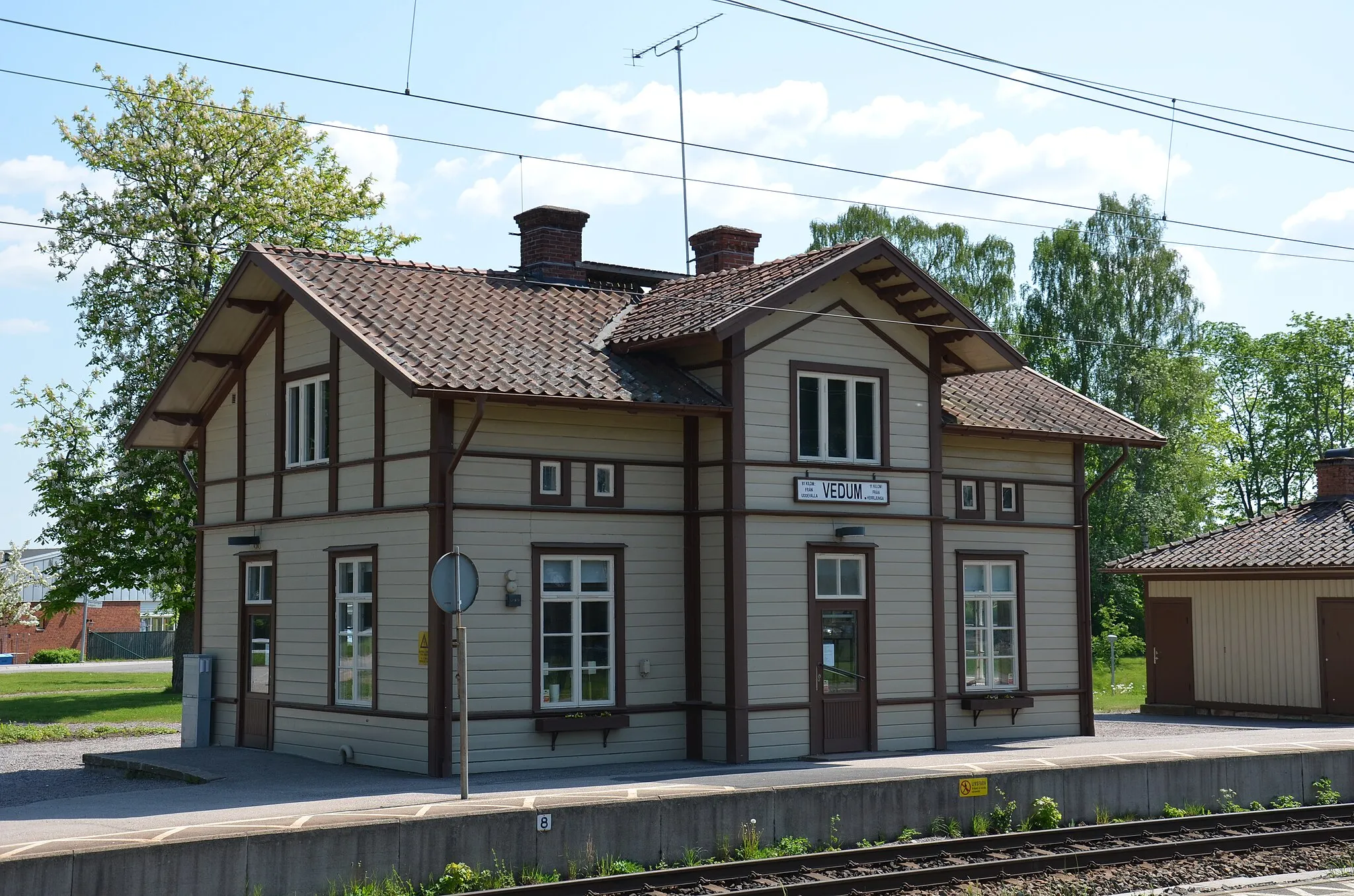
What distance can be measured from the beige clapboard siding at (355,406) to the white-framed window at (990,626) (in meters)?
8.61

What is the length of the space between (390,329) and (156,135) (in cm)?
1781

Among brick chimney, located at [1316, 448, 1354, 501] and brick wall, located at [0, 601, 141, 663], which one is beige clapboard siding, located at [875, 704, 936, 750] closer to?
brick chimney, located at [1316, 448, 1354, 501]

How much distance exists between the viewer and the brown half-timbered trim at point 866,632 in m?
18.0

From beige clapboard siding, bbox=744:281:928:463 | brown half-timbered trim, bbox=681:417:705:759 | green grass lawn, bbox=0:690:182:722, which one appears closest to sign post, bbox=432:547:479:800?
brown half-timbered trim, bbox=681:417:705:759

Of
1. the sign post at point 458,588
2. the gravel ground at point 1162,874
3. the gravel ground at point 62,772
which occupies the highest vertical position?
the sign post at point 458,588

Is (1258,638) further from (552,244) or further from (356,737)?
(356,737)

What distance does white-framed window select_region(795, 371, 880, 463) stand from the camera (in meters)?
18.4

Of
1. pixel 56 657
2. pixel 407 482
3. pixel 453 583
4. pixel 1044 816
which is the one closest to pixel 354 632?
pixel 407 482

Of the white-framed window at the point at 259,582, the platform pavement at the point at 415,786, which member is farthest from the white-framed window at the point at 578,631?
the white-framed window at the point at 259,582

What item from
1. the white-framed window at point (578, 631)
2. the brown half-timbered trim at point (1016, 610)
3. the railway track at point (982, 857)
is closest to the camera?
the railway track at point (982, 857)

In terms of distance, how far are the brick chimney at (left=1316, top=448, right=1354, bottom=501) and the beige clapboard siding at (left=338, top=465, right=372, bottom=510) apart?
61.4ft

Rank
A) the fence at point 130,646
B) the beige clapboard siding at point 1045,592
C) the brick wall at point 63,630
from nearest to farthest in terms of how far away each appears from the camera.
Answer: the beige clapboard siding at point 1045,592, the fence at point 130,646, the brick wall at point 63,630

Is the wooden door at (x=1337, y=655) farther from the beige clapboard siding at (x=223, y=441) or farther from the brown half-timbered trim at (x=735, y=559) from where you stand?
the beige clapboard siding at (x=223, y=441)

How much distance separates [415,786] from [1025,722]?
9746 millimetres
